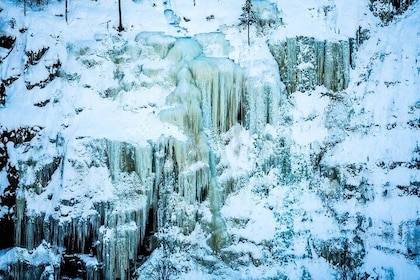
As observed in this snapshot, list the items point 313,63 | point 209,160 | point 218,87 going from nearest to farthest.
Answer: point 209,160 → point 218,87 → point 313,63

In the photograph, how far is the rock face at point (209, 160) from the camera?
45.2ft

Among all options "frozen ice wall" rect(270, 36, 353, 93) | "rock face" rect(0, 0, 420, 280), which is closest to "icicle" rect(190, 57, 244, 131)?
"rock face" rect(0, 0, 420, 280)

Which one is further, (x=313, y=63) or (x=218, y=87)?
(x=313, y=63)

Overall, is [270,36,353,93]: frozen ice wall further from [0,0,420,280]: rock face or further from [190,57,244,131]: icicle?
[190,57,244,131]: icicle

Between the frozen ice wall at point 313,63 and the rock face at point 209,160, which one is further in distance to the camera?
the frozen ice wall at point 313,63

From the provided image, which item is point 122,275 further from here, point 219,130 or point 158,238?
point 219,130

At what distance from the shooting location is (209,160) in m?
14.7

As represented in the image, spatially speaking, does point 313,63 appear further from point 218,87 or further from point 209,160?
point 209,160

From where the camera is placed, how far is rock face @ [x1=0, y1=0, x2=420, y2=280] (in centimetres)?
1377

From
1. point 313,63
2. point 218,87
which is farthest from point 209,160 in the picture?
point 313,63

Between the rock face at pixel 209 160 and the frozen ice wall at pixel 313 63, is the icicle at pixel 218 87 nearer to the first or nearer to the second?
the rock face at pixel 209 160

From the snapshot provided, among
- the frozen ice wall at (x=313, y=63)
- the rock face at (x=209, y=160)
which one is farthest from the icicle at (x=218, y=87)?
the frozen ice wall at (x=313, y=63)

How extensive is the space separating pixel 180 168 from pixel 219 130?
8.12 feet

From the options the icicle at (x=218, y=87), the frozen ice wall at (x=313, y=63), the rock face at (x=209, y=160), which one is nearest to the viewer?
the rock face at (x=209, y=160)
